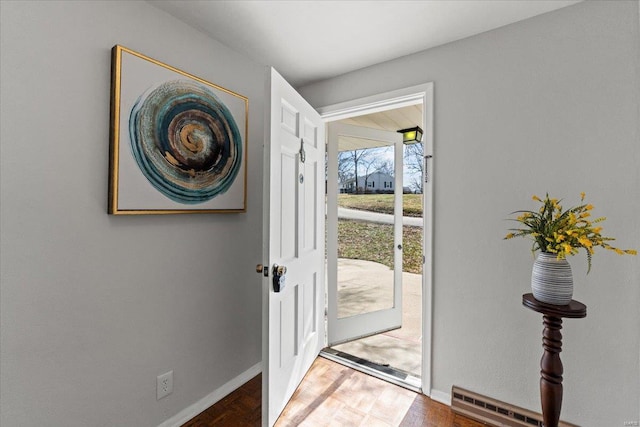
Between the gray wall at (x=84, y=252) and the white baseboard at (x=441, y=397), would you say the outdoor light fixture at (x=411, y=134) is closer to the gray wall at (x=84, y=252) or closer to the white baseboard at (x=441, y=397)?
the gray wall at (x=84, y=252)

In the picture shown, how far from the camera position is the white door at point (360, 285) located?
2.63 meters

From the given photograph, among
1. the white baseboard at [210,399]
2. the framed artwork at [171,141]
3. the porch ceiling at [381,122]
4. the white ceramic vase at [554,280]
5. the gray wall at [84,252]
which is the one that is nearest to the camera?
the gray wall at [84,252]

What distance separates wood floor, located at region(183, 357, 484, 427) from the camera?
167 centimetres

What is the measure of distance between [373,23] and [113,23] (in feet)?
4.31

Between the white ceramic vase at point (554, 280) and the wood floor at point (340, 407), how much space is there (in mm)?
946

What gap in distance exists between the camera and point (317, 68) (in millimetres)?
2195

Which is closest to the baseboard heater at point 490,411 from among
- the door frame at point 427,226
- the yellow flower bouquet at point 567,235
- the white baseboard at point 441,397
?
the white baseboard at point 441,397

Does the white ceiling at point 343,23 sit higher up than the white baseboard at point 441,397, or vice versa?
the white ceiling at point 343,23

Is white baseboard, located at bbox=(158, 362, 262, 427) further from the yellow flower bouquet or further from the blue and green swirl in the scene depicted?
the yellow flower bouquet

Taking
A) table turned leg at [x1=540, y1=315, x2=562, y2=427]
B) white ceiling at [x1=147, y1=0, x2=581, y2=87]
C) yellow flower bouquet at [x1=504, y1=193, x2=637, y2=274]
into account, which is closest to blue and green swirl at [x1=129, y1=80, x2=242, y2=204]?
white ceiling at [x1=147, y1=0, x2=581, y2=87]

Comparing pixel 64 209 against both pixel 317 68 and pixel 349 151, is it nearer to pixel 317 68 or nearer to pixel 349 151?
pixel 317 68

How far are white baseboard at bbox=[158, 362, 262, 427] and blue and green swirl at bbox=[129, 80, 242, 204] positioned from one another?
1.20 m

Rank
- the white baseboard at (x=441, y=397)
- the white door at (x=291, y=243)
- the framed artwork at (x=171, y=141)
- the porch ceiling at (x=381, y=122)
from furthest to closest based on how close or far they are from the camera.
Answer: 1. the porch ceiling at (x=381, y=122)
2. the white baseboard at (x=441, y=397)
3. the white door at (x=291, y=243)
4. the framed artwork at (x=171, y=141)

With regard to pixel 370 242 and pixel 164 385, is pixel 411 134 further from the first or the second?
pixel 164 385
